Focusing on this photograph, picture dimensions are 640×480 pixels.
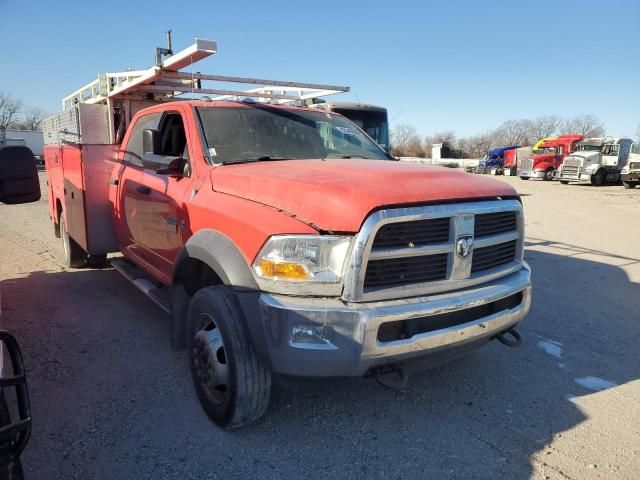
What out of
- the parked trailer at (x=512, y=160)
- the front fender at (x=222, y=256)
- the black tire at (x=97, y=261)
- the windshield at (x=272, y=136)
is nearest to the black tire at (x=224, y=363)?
the front fender at (x=222, y=256)

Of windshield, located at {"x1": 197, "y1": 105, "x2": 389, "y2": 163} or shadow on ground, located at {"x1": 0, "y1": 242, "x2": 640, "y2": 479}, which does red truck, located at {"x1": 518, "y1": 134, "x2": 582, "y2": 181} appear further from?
windshield, located at {"x1": 197, "y1": 105, "x2": 389, "y2": 163}

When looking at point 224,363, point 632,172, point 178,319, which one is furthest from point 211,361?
point 632,172

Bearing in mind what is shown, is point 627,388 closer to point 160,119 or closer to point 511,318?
point 511,318

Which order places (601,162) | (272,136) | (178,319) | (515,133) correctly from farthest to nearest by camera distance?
(515,133)
(601,162)
(272,136)
(178,319)

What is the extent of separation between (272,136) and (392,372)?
2.12 m

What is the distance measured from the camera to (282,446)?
2764 mm

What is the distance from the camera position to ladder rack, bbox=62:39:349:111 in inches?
170

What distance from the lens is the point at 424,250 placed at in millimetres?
2613

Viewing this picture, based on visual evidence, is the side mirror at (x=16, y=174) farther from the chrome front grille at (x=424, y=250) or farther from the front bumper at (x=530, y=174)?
the front bumper at (x=530, y=174)

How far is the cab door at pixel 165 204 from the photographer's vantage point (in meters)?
3.56

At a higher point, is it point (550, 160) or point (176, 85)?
point (176, 85)

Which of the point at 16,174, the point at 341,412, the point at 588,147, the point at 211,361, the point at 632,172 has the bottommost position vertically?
the point at 341,412

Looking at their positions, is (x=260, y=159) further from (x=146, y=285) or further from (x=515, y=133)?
(x=515, y=133)

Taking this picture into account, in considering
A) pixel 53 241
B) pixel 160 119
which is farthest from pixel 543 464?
pixel 53 241
